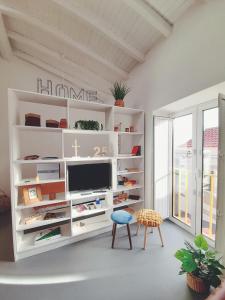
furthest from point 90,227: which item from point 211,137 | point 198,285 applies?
point 211,137

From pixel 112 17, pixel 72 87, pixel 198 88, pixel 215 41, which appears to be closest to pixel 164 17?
pixel 112 17

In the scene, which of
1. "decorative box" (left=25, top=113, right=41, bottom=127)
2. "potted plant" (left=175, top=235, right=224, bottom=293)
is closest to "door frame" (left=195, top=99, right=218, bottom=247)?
"potted plant" (left=175, top=235, right=224, bottom=293)

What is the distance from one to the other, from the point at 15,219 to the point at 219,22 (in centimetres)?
315

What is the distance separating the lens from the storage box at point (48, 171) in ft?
7.05

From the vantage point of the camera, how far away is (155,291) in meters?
1.50

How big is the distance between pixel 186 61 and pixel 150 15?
28.6 inches

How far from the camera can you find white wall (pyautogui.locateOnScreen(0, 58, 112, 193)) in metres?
3.25

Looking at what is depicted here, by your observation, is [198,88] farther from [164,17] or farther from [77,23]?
[77,23]

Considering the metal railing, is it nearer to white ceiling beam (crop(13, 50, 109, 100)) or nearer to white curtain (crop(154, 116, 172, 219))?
white curtain (crop(154, 116, 172, 219))

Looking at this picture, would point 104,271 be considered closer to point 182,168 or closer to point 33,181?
point 33,181

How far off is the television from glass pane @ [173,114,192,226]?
4.23ft

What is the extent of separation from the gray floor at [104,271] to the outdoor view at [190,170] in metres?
0.48

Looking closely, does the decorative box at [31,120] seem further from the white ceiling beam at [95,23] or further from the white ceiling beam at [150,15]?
the white ceiling beam at [150,15]

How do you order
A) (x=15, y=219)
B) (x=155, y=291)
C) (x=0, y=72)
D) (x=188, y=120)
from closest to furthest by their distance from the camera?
(x=155, y=291) → (x=15, y=219) → (x=188, y=120) → (x=0, y=72)
